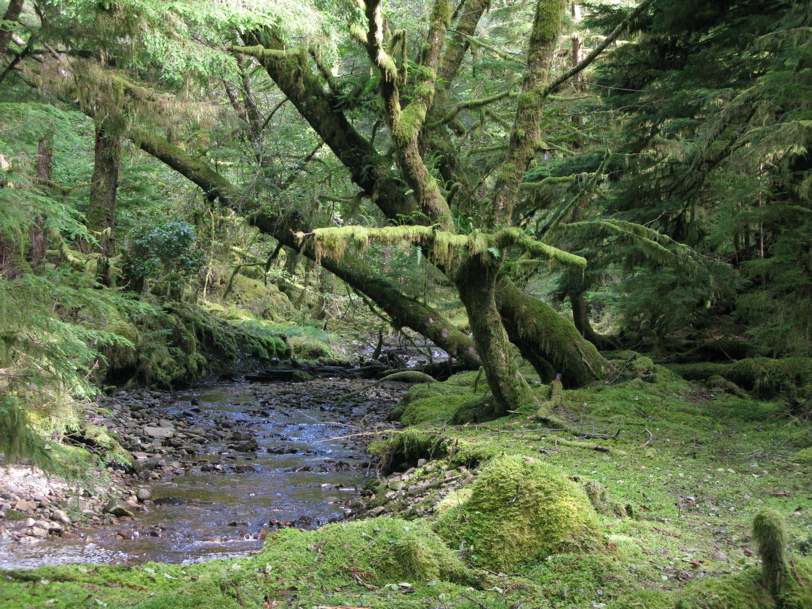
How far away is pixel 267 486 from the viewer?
21.0 ft

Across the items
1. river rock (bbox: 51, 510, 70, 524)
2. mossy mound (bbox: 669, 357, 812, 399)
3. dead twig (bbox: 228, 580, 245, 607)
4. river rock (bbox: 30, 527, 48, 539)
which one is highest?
mossy mound (bbox: 669, 357, 812, 399)

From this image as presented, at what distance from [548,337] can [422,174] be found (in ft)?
11.0

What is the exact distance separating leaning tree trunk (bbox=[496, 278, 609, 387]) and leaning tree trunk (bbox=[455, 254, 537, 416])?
1628 mm

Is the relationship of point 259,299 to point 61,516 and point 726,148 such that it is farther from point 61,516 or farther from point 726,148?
point 61,516

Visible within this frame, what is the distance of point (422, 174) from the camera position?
21.7ft

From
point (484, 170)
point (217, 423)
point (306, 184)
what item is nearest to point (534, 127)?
point (484, 170)

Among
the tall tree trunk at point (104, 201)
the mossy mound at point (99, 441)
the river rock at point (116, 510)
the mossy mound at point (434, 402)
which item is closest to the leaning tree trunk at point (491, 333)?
the mossy mound at point (434, 402)

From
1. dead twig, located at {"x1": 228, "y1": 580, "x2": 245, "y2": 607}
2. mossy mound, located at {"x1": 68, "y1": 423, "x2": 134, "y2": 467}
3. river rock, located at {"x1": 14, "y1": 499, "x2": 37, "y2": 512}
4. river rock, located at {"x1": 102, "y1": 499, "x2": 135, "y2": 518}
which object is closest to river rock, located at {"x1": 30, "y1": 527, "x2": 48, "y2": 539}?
river rock, located at {"x1": 14, "y1": 499, "x2": 37, "y2": 512}

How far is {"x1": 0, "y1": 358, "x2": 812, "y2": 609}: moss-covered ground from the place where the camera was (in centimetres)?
234

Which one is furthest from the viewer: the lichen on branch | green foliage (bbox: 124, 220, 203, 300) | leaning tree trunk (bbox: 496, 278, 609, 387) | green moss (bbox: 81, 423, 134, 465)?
green foliage (bbox: 124, 220, 203, 300)

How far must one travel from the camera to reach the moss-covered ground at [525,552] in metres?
2.34

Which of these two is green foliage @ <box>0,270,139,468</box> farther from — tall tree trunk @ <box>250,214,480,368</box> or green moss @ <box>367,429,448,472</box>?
tall tree trunk @ <box>250,214,480,368</box>

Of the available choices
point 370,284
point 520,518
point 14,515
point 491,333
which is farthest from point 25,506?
point 370,284

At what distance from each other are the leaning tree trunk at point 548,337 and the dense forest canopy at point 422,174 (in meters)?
0.03
